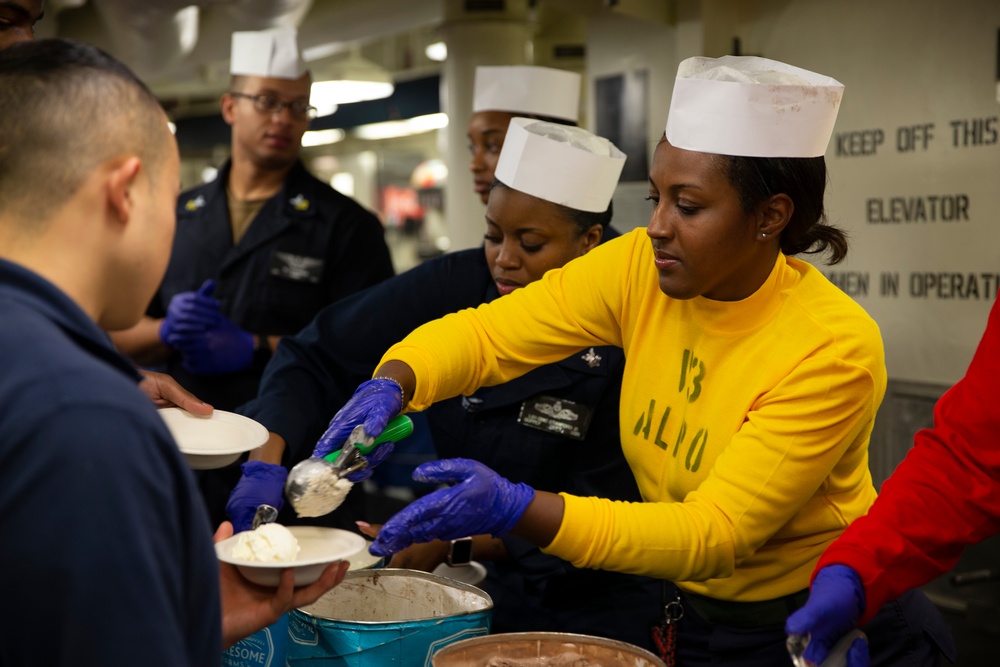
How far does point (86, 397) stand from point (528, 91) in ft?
7.60

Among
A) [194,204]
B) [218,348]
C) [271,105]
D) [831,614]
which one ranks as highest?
[271,105]

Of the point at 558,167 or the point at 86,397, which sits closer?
the point at 86,397

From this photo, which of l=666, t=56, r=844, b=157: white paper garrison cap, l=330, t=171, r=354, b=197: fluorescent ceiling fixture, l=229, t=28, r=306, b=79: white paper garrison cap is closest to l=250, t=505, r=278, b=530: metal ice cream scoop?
l=666, t=56, r=844, b=157: white paper garrison cap

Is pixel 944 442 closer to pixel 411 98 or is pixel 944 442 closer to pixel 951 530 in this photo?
pixel 951 530

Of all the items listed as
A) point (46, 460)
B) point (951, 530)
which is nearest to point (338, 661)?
point (46, 460)

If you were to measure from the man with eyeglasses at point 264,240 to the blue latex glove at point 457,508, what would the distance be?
1687 millimetres

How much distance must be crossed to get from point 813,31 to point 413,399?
295cm

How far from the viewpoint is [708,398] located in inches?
63.3

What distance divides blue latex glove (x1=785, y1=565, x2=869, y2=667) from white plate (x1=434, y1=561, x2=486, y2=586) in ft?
2.35

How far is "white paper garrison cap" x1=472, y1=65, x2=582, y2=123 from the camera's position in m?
2.95

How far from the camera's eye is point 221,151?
1524 cm

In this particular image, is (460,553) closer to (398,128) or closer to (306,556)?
(306,556)

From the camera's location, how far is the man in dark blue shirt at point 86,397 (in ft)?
2.65

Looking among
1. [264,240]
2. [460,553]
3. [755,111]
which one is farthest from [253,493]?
[264,240]
